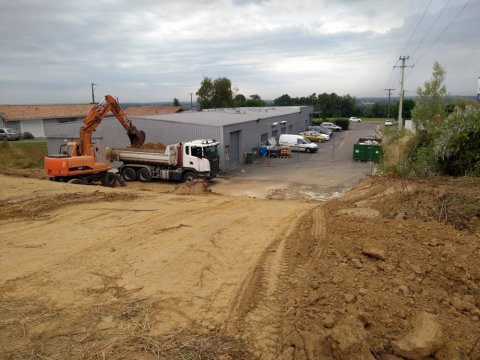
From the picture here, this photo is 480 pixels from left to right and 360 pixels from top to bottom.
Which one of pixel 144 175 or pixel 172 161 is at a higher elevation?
pixel 172 161

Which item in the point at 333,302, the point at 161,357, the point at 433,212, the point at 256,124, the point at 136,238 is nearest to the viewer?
the point at 161,357

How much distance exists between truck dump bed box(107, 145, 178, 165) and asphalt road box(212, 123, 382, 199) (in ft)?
10.0

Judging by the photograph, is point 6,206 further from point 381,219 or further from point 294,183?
point 294,183

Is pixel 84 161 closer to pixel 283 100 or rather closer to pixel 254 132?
pixel 254 132

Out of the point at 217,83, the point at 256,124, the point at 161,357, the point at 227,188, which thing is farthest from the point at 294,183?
the point at 217,83

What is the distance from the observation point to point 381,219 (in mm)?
8625

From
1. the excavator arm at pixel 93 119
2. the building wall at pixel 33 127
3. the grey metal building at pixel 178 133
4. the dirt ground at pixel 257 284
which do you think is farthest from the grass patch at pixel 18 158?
the dirt ground at pixel 257 284

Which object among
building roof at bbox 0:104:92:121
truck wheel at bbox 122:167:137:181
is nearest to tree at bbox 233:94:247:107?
building roof at bbox 0:104:92:121

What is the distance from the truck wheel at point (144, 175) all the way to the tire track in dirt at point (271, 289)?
1513 centimetres

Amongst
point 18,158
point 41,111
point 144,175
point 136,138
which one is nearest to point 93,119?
point 136,138

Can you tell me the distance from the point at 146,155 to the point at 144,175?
1.20 metres

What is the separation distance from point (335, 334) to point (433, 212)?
474cm

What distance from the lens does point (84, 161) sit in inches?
783

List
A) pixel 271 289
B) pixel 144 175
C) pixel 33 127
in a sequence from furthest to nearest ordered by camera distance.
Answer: pixel 33 127, pixel 144 175, pixel 271 289
